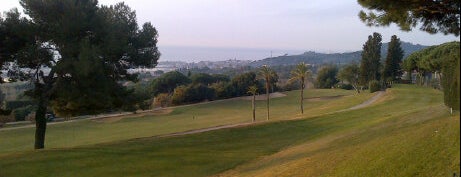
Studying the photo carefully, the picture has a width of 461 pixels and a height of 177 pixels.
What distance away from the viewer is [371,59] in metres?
83.9

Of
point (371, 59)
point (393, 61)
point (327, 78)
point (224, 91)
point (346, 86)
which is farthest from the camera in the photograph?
point (327, 78)

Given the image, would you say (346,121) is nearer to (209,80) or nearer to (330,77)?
(209,80)

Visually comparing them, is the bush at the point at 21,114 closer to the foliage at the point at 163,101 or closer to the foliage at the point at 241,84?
the foliage at the point at 163,101

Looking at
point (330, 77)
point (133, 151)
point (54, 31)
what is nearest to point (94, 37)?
point (54, 31)

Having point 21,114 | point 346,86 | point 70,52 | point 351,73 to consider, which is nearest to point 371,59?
point 351,73

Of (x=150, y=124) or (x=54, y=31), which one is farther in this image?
(x=150, y=124)

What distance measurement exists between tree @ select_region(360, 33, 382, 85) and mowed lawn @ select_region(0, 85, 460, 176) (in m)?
47.6

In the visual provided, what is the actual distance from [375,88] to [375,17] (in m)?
61.9

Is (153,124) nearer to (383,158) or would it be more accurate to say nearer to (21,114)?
(21,114)

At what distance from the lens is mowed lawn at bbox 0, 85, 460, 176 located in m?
13.7

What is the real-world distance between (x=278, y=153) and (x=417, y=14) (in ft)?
41.7

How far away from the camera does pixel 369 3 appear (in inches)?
534

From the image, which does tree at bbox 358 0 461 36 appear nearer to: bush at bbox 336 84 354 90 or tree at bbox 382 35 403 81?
tree at bbox 382 35 403 81

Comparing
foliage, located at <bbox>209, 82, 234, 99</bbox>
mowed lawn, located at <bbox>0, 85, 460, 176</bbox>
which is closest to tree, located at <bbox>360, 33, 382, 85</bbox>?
foliage, located at <bbox>209, 82, 234, 99</bbox>
